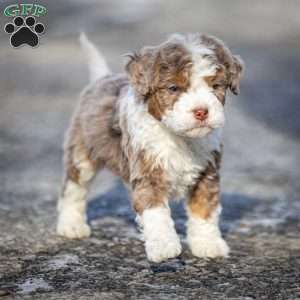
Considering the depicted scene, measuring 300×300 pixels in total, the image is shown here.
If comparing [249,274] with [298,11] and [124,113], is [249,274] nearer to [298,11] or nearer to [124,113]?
[124,113]

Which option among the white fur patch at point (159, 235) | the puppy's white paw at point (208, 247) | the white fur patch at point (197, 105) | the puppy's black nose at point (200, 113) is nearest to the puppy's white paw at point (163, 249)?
the white fur patch at point (159, 235)

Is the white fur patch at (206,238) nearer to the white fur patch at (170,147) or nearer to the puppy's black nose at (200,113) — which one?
the white fur patch at (170,147)

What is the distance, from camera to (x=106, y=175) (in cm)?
1025

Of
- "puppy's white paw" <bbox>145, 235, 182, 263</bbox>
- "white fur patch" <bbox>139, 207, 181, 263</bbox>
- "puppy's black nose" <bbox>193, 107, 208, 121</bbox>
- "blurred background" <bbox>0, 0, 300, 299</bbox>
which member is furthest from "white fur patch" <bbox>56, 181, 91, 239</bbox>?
"puppy's black nose" <bbox>193, 107, 208, 121</bbox>

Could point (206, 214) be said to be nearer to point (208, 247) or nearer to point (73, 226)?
point (208, 247)

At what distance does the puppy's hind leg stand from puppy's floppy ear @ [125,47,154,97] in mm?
1406

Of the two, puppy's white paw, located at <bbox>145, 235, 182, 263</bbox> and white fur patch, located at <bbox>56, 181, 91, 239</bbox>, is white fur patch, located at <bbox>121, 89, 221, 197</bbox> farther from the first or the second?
white fur patch, located at <bbox>56, 181, 91, 239</bbox>

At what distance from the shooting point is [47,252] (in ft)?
20.8

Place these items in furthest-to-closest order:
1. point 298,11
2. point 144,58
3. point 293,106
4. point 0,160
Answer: point 298,11, point 293,106, point 0,160, point 144,58

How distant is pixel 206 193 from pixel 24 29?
2.47m

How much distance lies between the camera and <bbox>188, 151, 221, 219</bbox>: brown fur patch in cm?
607

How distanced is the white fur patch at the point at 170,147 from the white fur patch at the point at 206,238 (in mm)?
283

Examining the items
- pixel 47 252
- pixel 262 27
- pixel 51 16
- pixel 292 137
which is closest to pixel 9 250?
pixel 47 252

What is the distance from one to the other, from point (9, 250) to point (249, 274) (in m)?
1.97
